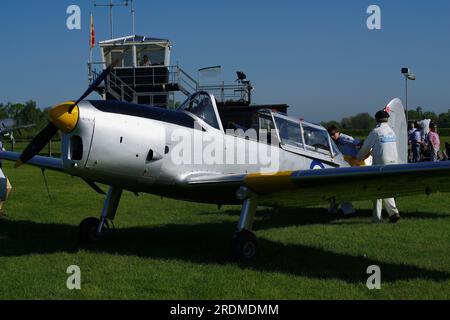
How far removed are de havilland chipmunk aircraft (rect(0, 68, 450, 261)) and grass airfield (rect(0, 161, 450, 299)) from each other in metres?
0.62

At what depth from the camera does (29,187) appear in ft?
51.7

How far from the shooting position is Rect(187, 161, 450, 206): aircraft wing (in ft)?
17.8

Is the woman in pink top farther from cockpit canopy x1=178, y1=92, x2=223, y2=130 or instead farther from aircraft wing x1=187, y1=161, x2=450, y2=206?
cockpit canopy x1=178, y1=92, x2=223, y2=130

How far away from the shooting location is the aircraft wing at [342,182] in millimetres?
5438

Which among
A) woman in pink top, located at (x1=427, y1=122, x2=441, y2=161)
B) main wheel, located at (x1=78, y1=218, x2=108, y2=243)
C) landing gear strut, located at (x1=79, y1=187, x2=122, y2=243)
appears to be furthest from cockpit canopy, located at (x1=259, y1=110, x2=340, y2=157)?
woman in pink top, located at (x1=427, y1=122, x2=441, y2=161)

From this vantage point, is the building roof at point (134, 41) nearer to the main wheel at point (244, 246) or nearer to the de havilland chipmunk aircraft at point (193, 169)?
the de havilland chipmunk aircraft at point (193, 169)

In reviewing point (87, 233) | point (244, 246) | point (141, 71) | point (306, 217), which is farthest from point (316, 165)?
point (141, 71)

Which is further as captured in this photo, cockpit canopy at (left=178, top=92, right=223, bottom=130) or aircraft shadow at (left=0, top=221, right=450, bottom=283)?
cockpit canopy at (left=178, top=92, right=223, bottom=130)

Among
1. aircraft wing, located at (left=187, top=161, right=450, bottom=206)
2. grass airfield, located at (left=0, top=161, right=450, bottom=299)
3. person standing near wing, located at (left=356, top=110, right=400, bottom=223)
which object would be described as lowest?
grass airfield, located at (left=0, top=161, right=450, bottom=299)

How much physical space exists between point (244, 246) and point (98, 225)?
2.26 meters

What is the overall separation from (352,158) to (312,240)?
2519 mm

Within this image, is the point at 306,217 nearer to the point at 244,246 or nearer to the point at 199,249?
the point at 199,249

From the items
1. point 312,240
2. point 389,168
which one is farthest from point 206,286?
point 312,240
